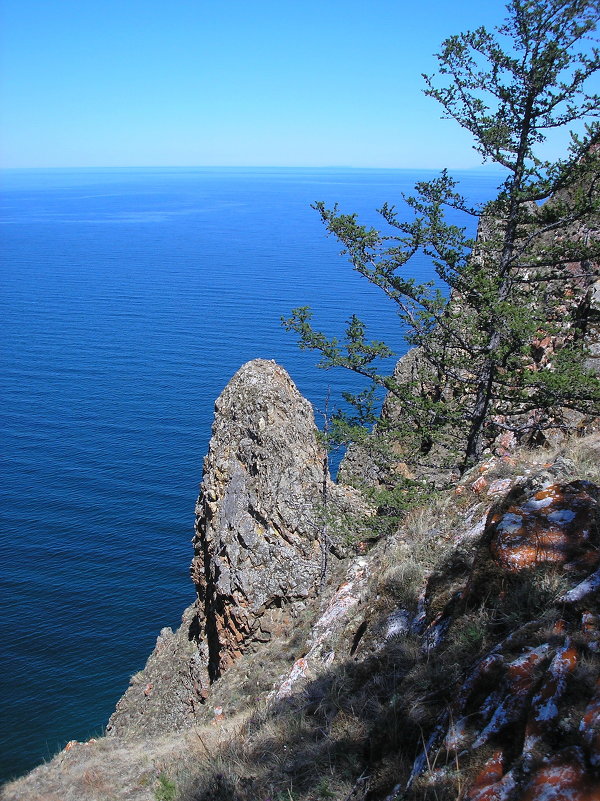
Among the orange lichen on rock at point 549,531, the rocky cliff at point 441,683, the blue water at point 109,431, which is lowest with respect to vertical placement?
the blue water at point 109,431

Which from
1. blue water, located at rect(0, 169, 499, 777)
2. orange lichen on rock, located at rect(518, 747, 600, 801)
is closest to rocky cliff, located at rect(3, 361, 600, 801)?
orange lichen on rock, located at rect(518, 747, 600, 801)

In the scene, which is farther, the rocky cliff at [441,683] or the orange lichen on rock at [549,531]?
the orange lichen on rock at [549,531]

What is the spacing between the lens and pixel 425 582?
27.2 ft

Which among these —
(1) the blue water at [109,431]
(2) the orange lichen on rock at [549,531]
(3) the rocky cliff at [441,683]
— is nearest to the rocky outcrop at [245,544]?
(3) the rocky cliff at [441,683]

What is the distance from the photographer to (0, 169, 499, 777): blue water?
32.0m

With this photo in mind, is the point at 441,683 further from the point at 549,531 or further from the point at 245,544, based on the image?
the point at 245,544

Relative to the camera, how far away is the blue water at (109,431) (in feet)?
105

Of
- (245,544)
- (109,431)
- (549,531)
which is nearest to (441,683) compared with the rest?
(549,531)

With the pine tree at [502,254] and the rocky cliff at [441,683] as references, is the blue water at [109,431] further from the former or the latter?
the pine tree at [502,254]

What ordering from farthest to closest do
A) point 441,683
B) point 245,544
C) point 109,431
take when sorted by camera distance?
point 109,431 < point 245,544 < point 441,683

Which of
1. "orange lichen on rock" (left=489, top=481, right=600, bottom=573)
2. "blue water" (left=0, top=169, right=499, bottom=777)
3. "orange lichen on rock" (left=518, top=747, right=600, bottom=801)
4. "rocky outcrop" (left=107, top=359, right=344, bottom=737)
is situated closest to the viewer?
"orange lichen on rock" (left=518, top=747, right=600, bottom=801)

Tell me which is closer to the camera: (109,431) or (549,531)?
(549,531)

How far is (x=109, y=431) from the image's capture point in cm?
5434

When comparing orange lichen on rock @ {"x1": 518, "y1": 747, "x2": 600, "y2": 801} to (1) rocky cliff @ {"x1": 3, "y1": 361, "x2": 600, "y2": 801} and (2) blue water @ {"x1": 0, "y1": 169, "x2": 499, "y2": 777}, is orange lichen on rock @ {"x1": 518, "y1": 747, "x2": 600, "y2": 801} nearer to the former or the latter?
(1) rocky cliff @ {"x1": 3, "y1": 361, "x2": 600, "y2": 801}
